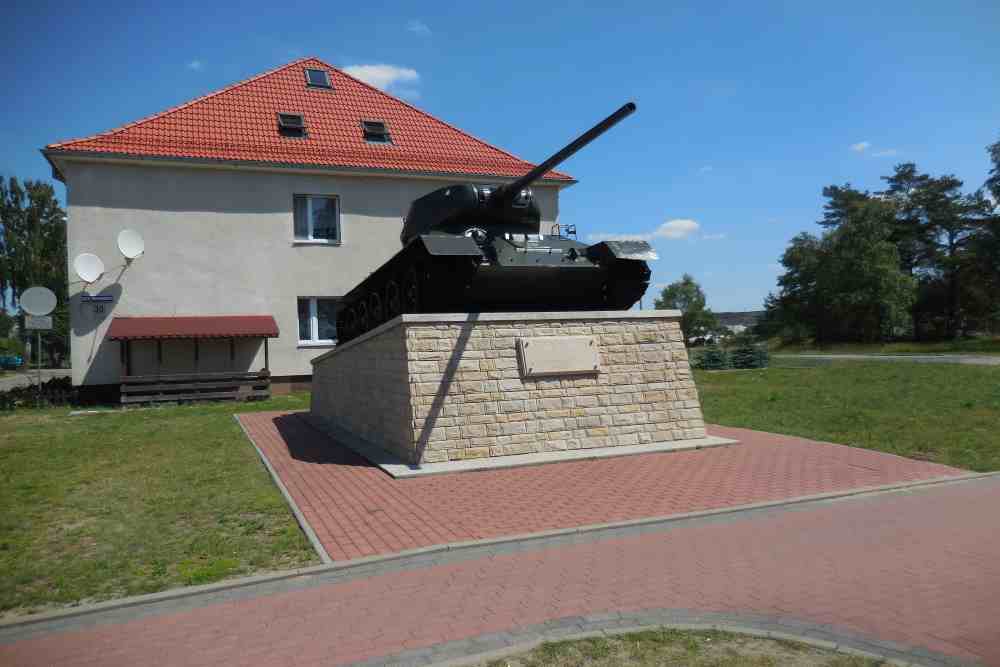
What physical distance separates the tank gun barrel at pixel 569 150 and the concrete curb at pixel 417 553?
14.9ft

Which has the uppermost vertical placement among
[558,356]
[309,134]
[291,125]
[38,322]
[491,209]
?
[291,125]

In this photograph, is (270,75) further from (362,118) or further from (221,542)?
(221,542)

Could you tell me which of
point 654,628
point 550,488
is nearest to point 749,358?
point 550,488

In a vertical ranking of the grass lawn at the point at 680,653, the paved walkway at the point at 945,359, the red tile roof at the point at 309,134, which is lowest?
the grass lawn at the point at 680,653

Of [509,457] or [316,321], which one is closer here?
[509,457]

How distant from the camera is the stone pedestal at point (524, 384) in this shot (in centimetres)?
849

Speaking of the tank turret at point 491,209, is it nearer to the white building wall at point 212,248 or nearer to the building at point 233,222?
the building at point 233,222

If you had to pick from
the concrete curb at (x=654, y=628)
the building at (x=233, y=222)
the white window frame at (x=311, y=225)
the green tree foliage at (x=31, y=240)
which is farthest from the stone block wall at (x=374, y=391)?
the green tree foliage at (x=31, y=240)

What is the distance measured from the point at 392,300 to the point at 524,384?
3.26m

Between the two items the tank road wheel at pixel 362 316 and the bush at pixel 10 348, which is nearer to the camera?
the tank road wheel at pixel 362 316

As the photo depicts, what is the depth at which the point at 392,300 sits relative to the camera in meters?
11.3

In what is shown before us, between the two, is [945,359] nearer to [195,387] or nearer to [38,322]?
[195,387]

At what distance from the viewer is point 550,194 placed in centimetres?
2245

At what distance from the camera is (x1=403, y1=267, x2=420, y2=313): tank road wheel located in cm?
963
